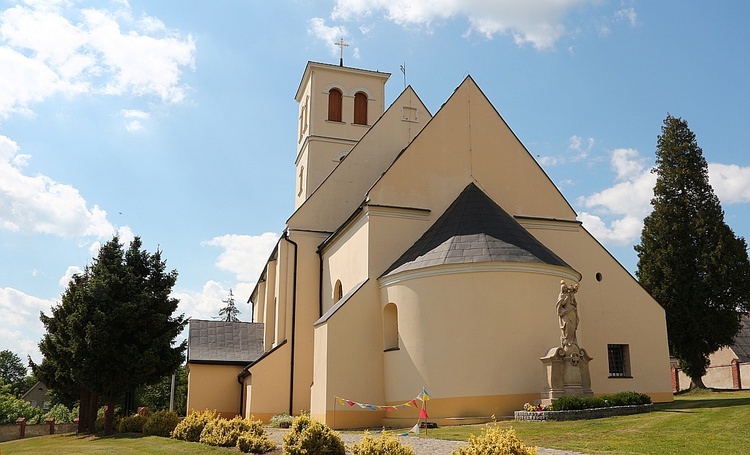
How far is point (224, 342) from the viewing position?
33688 millimetres

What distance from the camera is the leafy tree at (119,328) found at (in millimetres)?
25891

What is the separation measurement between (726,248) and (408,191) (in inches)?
782

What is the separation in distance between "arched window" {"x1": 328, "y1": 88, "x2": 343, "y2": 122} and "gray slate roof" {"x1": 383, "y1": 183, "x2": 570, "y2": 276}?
604 inches

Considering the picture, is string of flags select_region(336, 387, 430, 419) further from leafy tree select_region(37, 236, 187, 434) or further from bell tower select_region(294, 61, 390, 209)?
bell tower select_region(294, 61, 390, 209)

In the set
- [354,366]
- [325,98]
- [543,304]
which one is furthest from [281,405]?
[325,98]

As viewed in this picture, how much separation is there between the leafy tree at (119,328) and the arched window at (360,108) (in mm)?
15311

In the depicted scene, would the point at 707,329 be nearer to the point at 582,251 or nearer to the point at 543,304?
the point at 582,251

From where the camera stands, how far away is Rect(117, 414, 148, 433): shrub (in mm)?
24891

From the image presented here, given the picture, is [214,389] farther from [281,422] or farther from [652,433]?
[652,433]

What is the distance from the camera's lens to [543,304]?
21250 millimetres

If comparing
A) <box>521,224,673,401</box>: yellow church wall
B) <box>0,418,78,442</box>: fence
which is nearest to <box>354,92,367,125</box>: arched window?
<box>521,224,673,401</box>: yellow church wall

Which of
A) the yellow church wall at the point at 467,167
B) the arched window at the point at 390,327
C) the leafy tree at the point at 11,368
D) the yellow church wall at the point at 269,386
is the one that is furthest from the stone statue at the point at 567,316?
the leafy tree at the point at 11,368

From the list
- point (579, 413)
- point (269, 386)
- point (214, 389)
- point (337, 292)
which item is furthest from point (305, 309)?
point (579, 413)

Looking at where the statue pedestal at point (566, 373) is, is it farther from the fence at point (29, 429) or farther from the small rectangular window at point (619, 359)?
the fence at point (29, 429)
